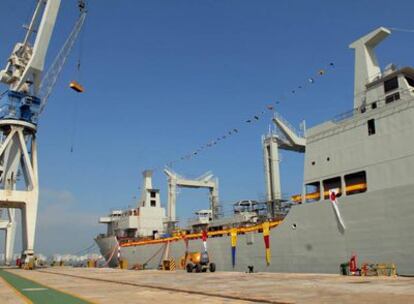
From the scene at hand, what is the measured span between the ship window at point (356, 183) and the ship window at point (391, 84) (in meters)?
4.93

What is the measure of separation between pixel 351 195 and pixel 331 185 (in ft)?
9.64

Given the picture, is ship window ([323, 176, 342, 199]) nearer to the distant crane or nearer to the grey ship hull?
the grey ship hull

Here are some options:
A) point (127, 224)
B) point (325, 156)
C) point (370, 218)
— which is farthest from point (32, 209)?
point (370, 218)

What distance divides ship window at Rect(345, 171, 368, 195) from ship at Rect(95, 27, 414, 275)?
0.18 feet

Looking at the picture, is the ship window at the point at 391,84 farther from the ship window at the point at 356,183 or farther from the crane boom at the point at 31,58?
the crane boom at the point at 31,58

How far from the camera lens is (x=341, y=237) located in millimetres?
21469

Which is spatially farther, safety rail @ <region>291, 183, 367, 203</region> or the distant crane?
the distant crane

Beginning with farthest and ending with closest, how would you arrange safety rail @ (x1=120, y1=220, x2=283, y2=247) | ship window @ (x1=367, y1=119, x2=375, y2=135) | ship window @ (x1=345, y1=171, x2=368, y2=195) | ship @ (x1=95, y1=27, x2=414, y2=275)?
safety rail @ (x1=120, y1=220, x2=283, y2=247)
ship window @ (x1=345, y1=171, x2=368, y2=195)
ship window @ (x1=367, y1=119, x2=375, y2=135)
ship @ (x1=95, y1=27, x2=414, y2=275)

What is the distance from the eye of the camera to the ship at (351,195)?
19.4m

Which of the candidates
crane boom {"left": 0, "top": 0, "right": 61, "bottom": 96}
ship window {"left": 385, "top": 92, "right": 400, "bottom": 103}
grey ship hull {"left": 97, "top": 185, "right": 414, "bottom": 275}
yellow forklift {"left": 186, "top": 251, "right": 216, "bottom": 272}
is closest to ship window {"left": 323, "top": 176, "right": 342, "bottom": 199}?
grey ship hull {"left": 97, "top": 185, "right": 414, "bottom": 275}

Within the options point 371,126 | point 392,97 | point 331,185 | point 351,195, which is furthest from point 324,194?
point 392,97

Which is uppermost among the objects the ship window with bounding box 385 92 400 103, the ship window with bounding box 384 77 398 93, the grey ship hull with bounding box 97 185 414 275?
the ship window with bounding box 384 77 398 93

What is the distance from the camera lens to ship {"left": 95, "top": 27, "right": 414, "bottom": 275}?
63.6 feet

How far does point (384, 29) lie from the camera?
945 inches
